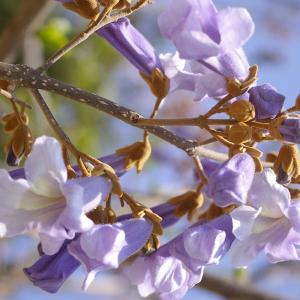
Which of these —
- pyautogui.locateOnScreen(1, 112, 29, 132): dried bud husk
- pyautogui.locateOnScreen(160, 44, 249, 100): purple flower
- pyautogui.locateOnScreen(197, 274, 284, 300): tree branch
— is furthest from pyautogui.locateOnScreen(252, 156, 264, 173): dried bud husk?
pyautogui.locateOnScreen(197, 274, 284, 300): tree branch

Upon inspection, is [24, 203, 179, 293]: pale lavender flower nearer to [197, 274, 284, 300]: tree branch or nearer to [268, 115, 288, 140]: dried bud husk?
[268, 115, 288, 140]: dried bud husk

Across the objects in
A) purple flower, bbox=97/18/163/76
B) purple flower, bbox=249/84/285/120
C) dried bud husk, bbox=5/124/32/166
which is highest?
purple flower, bbox=97/18/163/76

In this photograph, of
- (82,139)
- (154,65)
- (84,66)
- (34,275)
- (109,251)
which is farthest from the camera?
(84,66)

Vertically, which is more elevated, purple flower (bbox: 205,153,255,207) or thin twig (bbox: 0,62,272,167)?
thin twig (bbox: 0,62,272,167)

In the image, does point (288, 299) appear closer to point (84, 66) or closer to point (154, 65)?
point (154, 65)

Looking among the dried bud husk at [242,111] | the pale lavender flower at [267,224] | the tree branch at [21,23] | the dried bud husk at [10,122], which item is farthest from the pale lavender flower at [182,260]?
the tree branch at [21,23]

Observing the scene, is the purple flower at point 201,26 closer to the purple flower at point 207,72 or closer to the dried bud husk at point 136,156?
the purple flower at point 207,72

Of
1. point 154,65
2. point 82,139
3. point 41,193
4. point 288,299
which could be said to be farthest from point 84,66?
point 41,193
